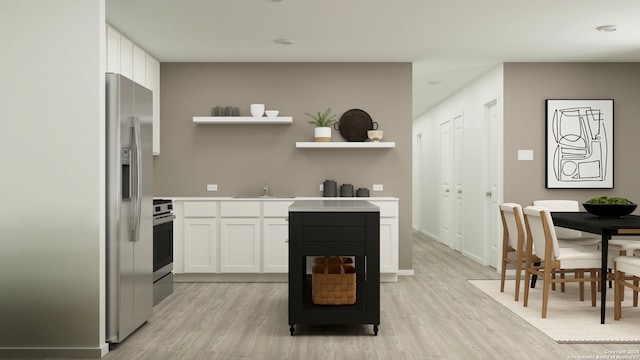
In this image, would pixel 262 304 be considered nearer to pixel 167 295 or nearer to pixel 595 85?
pixel 167 295

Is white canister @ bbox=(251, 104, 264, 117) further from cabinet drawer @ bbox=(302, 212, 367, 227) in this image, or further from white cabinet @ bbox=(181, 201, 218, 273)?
cabinet drawer @ bbox=(302, 212, 367, 227)

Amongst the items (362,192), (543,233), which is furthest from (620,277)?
(362,192)

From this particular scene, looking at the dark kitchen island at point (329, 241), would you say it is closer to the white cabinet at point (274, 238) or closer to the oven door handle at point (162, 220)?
the oven door handle at point (162, 220)

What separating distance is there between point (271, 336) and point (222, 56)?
3438mm

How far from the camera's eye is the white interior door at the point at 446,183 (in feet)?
28.9

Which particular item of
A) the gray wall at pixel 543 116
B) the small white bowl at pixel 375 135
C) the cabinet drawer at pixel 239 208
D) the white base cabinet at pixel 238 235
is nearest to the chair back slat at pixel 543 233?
the white base cabinet at pixel 238 235

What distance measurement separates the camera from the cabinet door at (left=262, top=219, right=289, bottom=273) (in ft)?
18.9

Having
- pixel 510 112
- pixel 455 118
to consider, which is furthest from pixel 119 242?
pixel 455 118

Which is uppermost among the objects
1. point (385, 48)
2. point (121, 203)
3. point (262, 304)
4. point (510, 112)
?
point (385, 48)

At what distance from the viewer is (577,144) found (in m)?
6.21

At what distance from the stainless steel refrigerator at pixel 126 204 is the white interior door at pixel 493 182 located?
4255 millimetres

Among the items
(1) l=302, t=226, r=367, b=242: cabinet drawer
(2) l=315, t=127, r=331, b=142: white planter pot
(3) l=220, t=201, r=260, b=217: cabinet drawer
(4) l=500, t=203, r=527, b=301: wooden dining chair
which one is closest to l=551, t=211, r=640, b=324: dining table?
(4) l=500, t=203, r=527, b=301: wooden dining chair

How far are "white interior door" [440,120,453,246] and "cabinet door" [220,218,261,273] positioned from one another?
4115 mm

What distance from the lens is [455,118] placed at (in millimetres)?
8445
